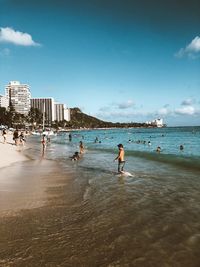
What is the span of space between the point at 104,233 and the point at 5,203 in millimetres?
4417

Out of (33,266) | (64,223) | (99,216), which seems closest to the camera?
(33,266)

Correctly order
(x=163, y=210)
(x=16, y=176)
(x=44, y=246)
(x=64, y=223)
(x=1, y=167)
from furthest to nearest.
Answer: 1. (x=1, y=167)
2. (x=16, y=176)
3. (x=163, y=210)
4. (x=64, y=223)
5. (x=44, y=246)

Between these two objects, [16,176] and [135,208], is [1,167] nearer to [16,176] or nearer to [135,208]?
[16,176]

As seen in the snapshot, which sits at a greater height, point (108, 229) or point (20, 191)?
point (20, 191)

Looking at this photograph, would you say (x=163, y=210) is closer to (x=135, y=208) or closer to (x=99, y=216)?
(x=135, y=208)

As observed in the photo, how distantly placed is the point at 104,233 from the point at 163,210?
319 cm

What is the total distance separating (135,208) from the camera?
1096cm

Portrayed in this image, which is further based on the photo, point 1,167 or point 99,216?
point 1,167

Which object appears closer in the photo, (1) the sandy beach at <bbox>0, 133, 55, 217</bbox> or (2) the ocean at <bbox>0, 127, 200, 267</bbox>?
(2) the ocean at <bbox>0, 127, 200, 267</bbox>

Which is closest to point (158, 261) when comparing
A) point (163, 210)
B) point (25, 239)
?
point (25, 239)

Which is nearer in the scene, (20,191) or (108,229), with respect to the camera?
(108,229)

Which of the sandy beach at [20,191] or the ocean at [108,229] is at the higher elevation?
the sandy beach at [20,191]

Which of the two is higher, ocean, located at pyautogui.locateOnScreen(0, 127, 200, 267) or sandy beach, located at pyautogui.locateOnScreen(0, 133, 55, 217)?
sandy beach, located at pyautogui.locateOnScreen(0, 133, 55, 217)

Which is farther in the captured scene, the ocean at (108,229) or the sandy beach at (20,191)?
the sandy beach at (20,191)
